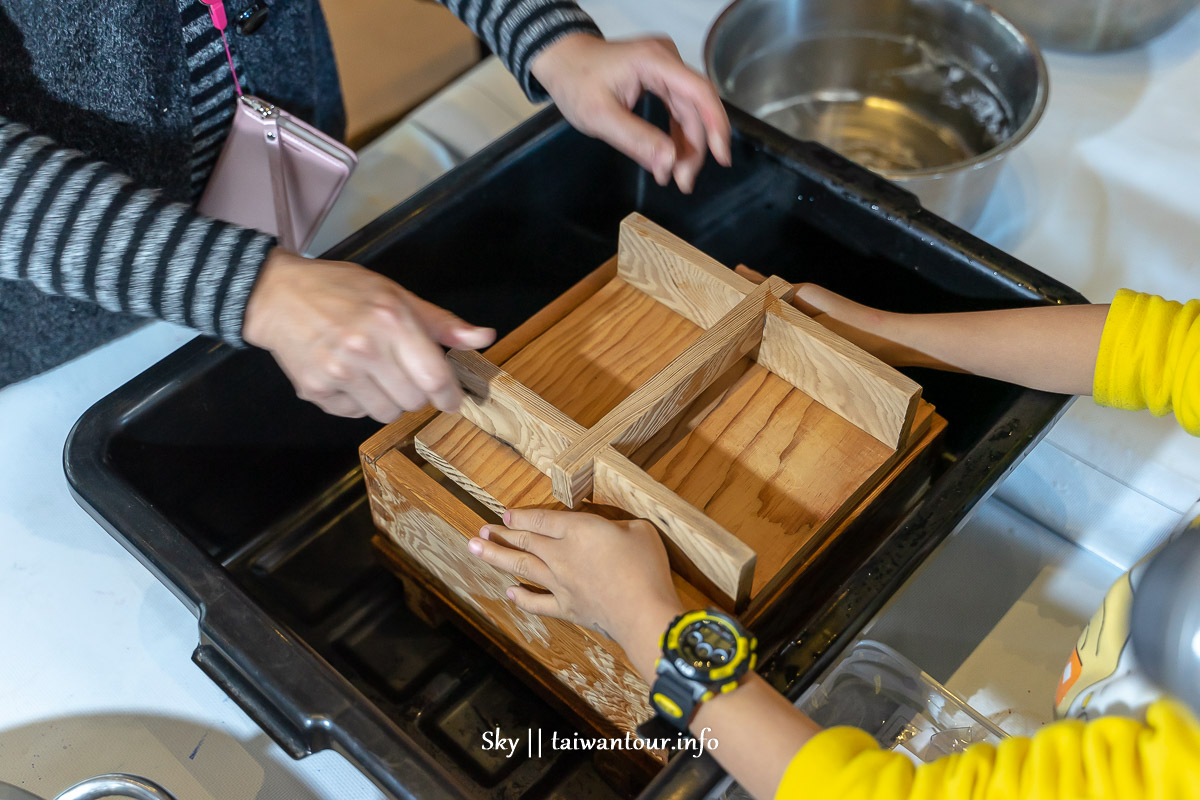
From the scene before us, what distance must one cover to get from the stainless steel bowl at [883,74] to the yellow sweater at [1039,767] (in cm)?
60

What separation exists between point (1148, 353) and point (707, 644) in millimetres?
368

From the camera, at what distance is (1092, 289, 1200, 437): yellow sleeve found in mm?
638

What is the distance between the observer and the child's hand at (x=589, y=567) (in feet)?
1.79

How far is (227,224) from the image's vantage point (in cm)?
60

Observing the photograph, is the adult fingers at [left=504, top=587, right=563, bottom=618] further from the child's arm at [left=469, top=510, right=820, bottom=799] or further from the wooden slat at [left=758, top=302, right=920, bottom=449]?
the wooden slat at [left=758, top=302, right=920, bottom=449]

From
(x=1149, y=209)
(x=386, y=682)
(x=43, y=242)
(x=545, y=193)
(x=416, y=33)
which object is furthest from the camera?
(x=416, y=33)

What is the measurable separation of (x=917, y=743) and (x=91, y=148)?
0.78 meters

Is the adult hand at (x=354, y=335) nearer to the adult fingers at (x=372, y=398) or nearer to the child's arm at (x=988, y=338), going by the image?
the adult fingers at (x=372, y=398)

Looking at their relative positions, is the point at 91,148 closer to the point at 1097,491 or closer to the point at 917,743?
the point at 917,743

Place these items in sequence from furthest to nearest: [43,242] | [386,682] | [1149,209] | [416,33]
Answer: [416,33]
[1149,209]
[386,682]
[43,242]

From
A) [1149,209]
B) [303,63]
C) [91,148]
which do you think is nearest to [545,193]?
[303,63]

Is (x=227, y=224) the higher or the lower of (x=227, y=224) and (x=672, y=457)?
the higher

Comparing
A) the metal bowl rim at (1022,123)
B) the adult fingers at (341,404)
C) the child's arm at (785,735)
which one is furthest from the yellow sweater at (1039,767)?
the metal bowl rim at (1022,123)

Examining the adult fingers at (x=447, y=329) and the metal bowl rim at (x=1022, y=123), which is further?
the metal bowl rim at (x=1022, y=123)
